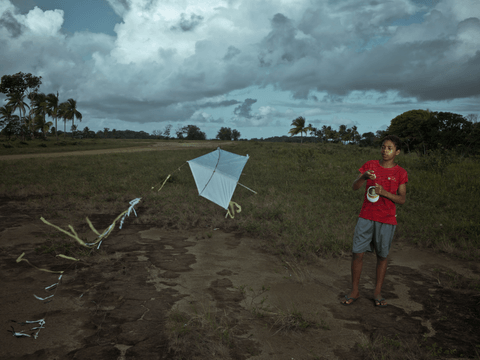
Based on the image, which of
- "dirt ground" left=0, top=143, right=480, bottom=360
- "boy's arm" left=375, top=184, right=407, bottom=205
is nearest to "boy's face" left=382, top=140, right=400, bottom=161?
"boy's arm" left=375, top=184, right=407, bottom=205

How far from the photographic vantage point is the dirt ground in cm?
311

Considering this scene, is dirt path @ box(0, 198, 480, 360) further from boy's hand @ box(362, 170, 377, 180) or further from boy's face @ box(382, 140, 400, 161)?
boy's face @ box(382, 140, 400, 161)

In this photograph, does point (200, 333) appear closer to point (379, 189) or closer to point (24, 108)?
point (379, 189)

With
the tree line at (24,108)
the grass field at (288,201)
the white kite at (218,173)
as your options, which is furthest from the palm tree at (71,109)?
the white kite at (218,173)

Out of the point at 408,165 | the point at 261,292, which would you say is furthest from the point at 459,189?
the point at 261,292

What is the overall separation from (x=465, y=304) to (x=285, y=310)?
2500mm

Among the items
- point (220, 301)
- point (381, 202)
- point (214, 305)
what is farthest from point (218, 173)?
point (381, 202)

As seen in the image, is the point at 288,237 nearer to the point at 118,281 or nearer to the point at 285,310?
the point at 285,310

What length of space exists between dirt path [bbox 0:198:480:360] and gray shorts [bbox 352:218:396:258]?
34.4 inches

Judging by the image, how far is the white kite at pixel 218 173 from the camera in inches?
320

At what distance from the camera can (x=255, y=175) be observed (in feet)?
43.6

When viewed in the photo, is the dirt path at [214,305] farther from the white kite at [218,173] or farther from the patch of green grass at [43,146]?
the patch of green grass at [43,146]

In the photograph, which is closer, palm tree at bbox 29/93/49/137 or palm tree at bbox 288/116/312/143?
palm tree at bbox 29/93/49/137

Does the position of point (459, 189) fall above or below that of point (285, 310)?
above
